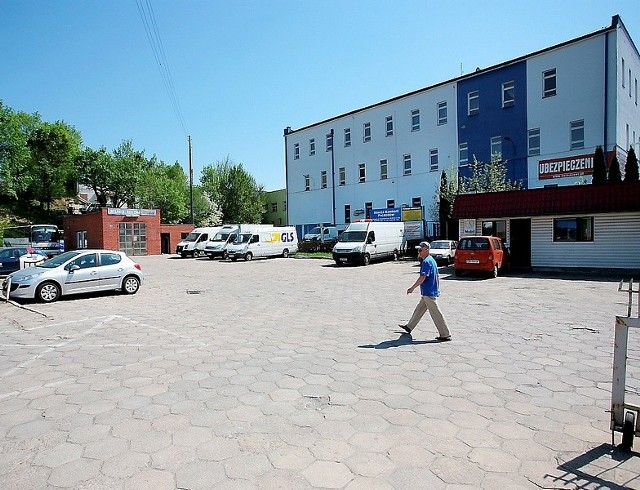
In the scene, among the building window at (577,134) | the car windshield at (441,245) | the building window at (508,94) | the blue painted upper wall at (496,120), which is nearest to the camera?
the car windshield at (441,245)

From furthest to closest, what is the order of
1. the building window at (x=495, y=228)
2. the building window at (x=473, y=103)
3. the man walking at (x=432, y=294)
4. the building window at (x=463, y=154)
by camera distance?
the building window at (x=463, y=154), the building window at (x=473, y=103), the building window at (x=495, y=228), the man walking at (x=432, y=294)

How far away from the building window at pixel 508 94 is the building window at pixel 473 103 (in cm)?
200

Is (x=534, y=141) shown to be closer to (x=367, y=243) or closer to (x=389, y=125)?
(x=389, y=125)

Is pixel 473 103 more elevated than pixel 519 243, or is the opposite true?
pixel 473 103

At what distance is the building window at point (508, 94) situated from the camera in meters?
31.1

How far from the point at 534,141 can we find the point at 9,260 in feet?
108

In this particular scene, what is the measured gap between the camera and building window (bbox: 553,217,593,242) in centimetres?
1893

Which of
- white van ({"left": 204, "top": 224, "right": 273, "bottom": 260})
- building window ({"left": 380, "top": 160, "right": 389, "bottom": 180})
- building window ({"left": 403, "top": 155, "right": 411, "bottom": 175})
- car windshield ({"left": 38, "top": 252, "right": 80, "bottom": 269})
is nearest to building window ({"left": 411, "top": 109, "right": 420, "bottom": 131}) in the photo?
building window ({"left": 403, "top": 155, "right": 411, "bottom": 175})

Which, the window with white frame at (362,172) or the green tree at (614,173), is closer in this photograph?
the green tree at (614,173)

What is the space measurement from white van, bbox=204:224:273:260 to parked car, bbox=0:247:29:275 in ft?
46.5

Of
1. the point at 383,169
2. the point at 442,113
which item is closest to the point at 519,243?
the point at 442,113

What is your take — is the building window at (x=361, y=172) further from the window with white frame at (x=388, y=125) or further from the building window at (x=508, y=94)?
the building window at (x=508, y=94)

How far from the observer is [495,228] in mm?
22219

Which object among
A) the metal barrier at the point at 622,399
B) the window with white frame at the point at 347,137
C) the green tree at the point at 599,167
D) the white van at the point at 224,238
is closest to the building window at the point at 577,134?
the green tree at the point at 599,167
